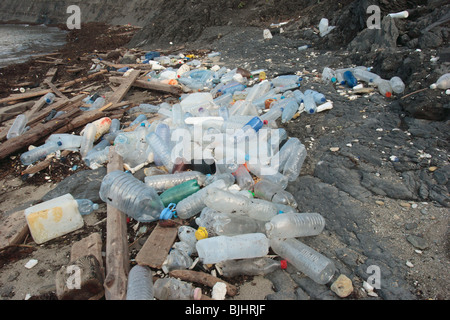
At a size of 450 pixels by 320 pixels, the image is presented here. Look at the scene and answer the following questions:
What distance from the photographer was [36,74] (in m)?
8.92

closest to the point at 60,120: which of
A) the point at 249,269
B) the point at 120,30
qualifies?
the point at 249,269

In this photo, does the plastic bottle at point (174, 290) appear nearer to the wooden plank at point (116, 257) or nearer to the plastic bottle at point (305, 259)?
the wooden plank at point (116, 257)

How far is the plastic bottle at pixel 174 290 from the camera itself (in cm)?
209

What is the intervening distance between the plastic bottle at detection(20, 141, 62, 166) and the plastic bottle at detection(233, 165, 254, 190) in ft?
9.25

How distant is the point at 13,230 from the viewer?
284cm

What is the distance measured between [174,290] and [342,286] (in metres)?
1.19

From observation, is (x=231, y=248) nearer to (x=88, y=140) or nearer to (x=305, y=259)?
(x=305, y=259)

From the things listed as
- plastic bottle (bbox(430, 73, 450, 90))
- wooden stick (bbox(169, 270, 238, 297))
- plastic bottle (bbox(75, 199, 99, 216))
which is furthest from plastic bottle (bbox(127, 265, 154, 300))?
plastic bottle (bbox(430, 73, 450, 90))

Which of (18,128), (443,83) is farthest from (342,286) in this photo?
(18,128)

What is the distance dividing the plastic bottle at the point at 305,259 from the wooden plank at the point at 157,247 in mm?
872

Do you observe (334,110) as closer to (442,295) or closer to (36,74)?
(442,295)

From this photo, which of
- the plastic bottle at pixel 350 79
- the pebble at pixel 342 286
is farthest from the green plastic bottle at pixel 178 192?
the plastic bottle at pixel 350 79

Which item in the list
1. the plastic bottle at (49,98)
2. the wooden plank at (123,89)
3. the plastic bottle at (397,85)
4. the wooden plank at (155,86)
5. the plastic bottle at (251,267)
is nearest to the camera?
the plastic bottle at (251,267)

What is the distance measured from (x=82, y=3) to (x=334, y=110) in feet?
85.1
